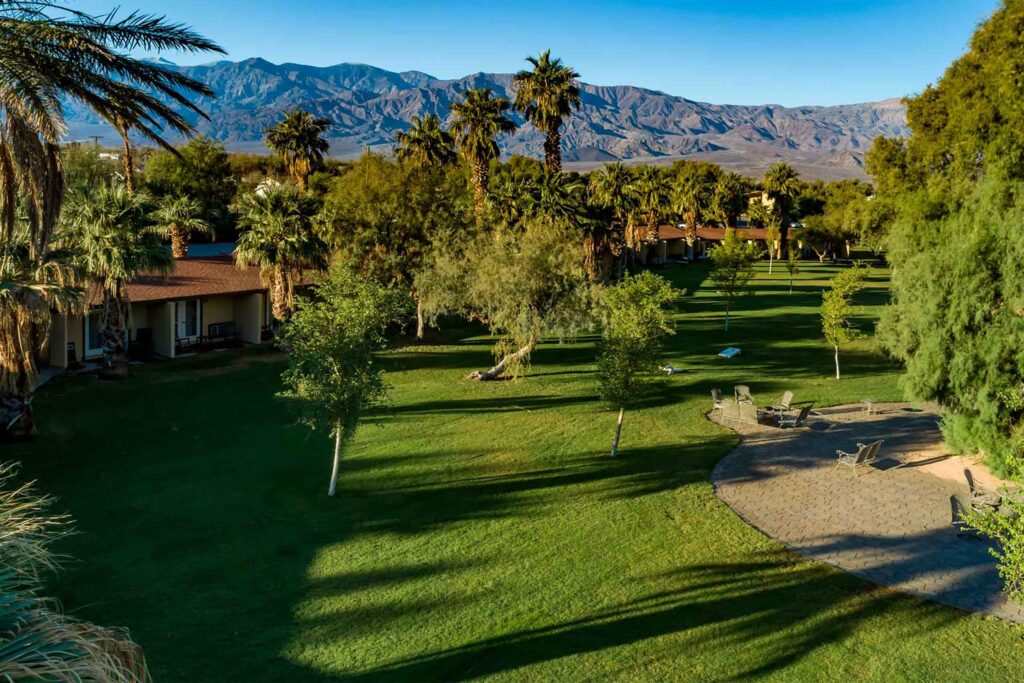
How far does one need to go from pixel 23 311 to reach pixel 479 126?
29.9m

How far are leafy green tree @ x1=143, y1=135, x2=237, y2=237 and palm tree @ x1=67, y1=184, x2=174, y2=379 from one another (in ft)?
129

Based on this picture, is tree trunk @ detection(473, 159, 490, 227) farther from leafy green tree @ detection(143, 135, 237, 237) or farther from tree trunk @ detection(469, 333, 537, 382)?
leafy green tree @ detection(143, 135, 237, 237)

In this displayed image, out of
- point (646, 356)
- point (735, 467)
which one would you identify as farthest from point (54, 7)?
point (735, 467)

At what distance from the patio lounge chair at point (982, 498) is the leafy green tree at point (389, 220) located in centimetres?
2378

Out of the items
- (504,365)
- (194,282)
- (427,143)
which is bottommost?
(504,365)

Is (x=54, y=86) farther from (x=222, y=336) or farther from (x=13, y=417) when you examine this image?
(x=222, y=336)

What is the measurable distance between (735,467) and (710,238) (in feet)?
252

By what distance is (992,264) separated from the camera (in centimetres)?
1842

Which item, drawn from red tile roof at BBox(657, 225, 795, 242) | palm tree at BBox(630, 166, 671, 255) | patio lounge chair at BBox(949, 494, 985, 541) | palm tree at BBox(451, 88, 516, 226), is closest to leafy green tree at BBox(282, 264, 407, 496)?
patio lounge chair at BBox(949, 494, 985, 541)

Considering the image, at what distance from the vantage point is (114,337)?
27.9 m

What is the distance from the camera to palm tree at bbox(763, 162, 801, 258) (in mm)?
87250

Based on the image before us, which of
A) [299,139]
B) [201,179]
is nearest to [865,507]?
[299,139]

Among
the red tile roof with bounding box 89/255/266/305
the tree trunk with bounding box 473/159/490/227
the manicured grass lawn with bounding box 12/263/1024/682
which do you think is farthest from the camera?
the tree trunk with bounding box 473/159/490/227

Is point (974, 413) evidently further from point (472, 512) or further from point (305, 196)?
point (305, 196)
